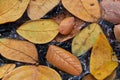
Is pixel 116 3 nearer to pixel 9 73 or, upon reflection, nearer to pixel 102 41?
pixel 102 41

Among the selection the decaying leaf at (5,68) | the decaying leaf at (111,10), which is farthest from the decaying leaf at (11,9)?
the decaying leaf at (111,10)

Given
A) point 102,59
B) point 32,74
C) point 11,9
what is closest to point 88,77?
point 102,59

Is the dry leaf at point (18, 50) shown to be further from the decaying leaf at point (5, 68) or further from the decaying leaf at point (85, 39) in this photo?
the decaying leaf at point (85, 39)

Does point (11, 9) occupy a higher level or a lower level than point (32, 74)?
higher

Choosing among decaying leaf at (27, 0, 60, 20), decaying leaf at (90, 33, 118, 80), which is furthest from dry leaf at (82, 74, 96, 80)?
decaying leaf at (27, 0, 60, 20)

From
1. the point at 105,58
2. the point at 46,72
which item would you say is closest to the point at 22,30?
the point at 46,72

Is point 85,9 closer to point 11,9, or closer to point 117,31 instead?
point 117,31
